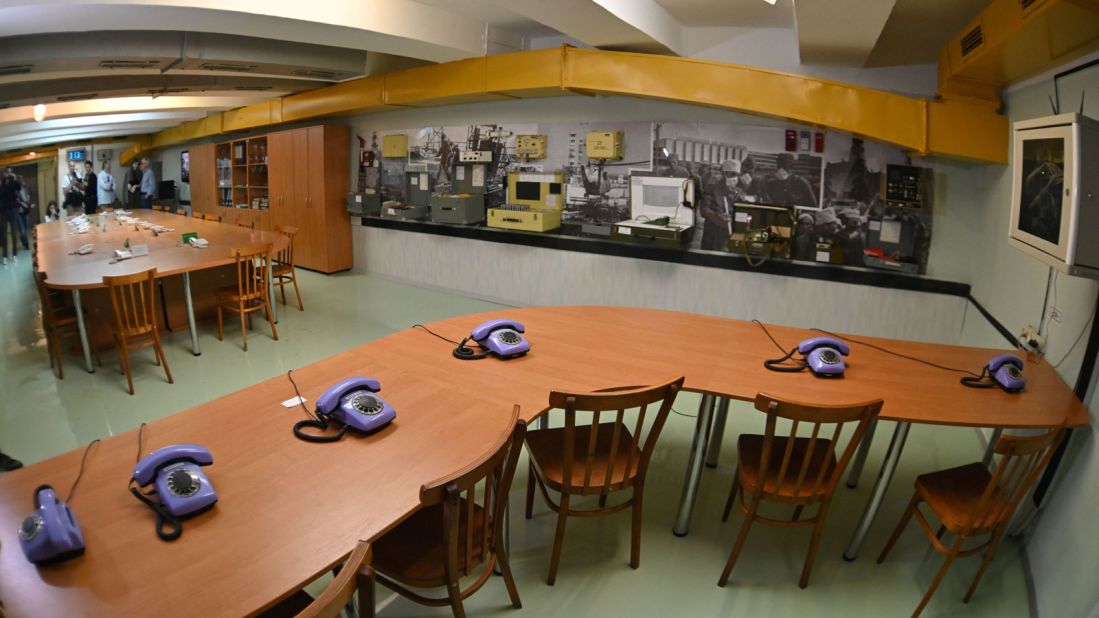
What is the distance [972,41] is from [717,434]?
253 centimetres

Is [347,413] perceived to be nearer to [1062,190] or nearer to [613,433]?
[613,433]

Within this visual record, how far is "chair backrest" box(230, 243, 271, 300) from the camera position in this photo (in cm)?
494

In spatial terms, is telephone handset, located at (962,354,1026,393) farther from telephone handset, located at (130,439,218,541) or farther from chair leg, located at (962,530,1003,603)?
telephone handset, located at (130,439,218,541)

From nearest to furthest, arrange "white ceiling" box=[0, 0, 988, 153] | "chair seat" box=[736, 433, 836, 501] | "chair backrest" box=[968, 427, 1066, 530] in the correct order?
"chair backrest" box=[968, 427, 1066, 530], "chair seat" box=[736, 433, 836, 501], "white ceiling" box=[0, 0, 988, 153]

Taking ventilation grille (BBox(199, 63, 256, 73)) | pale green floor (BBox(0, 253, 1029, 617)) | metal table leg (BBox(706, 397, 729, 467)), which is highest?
ventilation grille (BBox(199, 63, 256, 73))

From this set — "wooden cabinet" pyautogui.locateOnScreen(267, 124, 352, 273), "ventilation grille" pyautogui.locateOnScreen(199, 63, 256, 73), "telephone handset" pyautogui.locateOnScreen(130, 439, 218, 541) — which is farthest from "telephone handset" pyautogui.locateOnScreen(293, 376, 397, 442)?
"wooden cabinet" pyautogui.locateOnScreen(267, 124, 352, 273)

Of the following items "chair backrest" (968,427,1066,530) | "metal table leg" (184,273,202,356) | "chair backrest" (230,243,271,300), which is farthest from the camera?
"chair backrest" (230,243,271,300)

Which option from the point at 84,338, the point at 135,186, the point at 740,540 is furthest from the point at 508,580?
the point at 135,186

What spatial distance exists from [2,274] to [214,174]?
134 inches

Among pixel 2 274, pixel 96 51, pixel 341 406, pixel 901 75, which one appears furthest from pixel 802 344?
pixel 2 274

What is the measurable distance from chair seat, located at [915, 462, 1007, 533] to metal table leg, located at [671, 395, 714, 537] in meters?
0.86

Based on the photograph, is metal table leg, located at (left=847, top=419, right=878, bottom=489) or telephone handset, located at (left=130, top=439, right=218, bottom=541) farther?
metal table leg, located at (left=847, top=419, right=878, bottom=489)

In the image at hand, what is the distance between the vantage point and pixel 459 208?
20.8 feet

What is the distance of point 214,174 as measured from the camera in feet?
34.2
